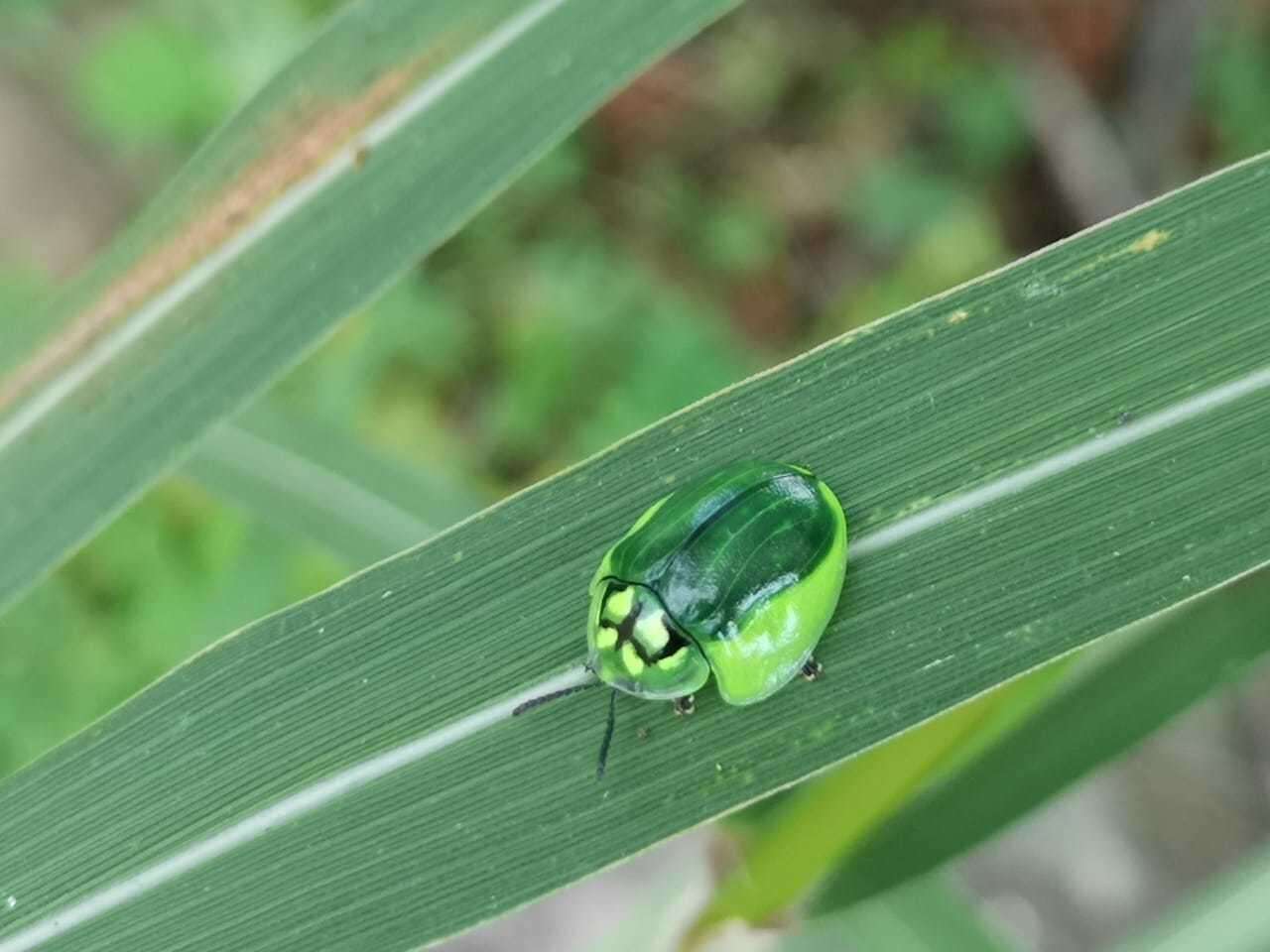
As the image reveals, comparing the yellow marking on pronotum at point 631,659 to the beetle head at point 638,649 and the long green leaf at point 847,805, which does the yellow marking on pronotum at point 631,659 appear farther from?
the long green leaf at point 847,805

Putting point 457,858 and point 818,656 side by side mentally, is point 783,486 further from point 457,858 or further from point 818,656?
point 457,858

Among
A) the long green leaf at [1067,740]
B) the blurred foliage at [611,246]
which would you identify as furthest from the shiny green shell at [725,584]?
the blurred foliage at [611,246]

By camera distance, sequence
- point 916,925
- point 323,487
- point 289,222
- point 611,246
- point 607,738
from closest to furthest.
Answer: point 607,738 < point 289,222 < point 916,925 < point 323,487 < point 611,246

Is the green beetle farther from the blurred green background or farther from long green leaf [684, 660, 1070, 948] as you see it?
the blurred green background

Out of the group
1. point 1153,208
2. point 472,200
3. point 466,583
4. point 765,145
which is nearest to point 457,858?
point 466,583

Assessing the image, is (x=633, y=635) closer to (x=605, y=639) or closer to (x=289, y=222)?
(x=605, y=639)

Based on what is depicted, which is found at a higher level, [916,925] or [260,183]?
[260,183]

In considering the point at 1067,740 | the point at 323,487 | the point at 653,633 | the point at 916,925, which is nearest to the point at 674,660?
the point at 653,633
